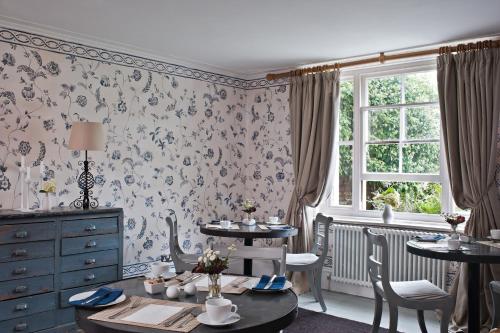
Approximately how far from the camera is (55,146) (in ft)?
14.4

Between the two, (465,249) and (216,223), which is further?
(216,223)

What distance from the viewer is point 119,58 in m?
4.89

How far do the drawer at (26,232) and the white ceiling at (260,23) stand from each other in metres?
1.70

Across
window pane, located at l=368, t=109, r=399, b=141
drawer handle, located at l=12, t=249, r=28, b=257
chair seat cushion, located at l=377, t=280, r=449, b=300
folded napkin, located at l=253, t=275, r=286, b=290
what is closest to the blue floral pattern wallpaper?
drawer handle, located at l=12, t=249, r=28, b=257

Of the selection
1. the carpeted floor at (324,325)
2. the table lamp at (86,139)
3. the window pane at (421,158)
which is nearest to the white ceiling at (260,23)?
the table lamp at (86,139)

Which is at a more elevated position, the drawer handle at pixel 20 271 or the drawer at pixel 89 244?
the drawer at pixel 89 244

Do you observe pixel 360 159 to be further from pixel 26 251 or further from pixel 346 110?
pixel 26 251

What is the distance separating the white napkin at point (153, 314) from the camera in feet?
6.36

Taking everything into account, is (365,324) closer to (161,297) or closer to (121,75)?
(161,297)

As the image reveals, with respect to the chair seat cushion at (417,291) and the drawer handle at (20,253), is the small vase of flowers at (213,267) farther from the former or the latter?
the drawer handle at (20,253)

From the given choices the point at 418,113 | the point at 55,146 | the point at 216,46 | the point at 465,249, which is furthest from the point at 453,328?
the point at 55,146

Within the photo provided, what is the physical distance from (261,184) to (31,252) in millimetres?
3094

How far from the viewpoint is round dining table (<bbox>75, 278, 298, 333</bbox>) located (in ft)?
6.10

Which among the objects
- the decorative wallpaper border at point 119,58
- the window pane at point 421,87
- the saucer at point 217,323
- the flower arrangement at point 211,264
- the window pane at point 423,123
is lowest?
the saucer at point 217,323
